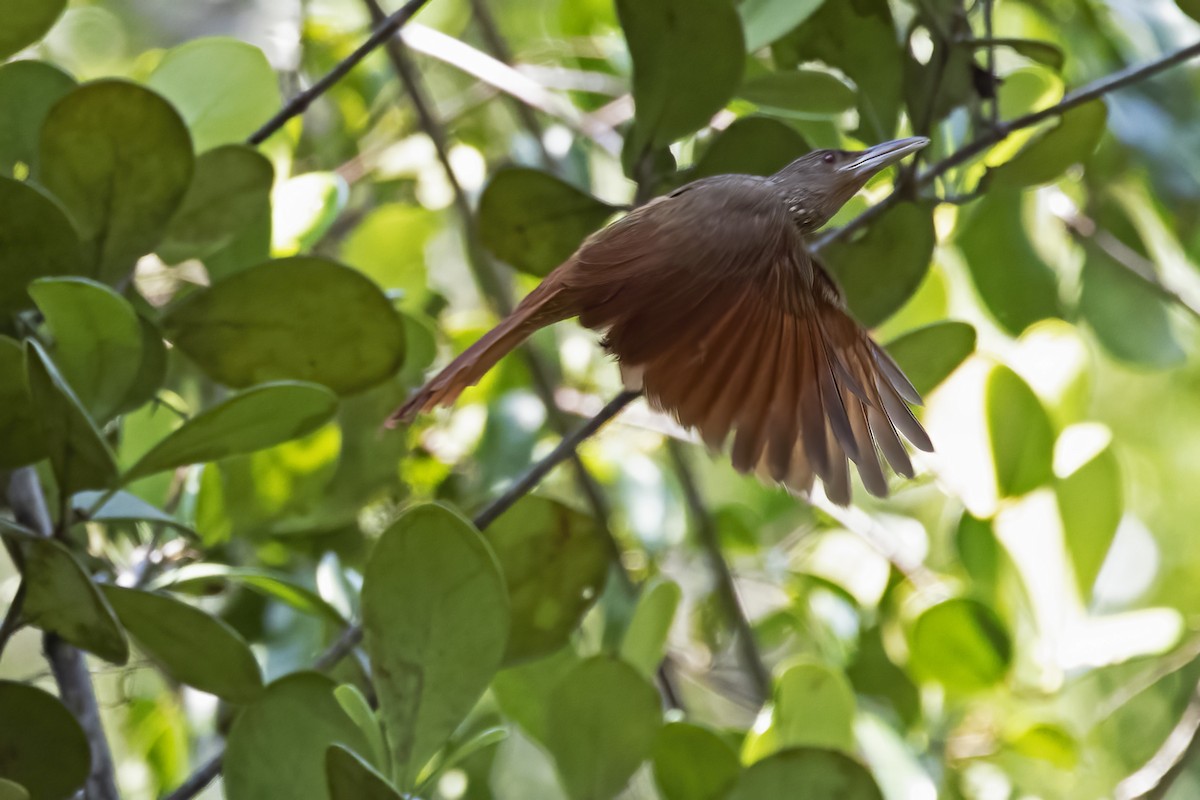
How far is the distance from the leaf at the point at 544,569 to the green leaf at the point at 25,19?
535 mm

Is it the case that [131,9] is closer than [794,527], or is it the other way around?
[794,527]

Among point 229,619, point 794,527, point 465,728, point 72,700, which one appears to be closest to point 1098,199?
point 794,527

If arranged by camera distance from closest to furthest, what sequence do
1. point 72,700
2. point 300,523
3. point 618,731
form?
point 72,700 → point 618,731 → point 300,523

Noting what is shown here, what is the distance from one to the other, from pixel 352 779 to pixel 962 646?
0.80 meters

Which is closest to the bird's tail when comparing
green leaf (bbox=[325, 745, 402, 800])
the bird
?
the bird

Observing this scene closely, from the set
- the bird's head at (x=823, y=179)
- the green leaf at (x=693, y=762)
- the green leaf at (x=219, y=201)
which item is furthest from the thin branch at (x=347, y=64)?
the green leaf at (x=693, y=762)

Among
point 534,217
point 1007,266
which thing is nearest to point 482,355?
point 534,217

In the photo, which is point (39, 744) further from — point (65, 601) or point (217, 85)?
point (217, 85)

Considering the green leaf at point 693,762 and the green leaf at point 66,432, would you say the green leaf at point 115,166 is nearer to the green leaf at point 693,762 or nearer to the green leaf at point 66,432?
the green leaf at point 66,432

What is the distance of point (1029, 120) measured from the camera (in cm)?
95

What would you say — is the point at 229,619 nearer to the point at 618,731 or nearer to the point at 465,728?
the point at 465,728

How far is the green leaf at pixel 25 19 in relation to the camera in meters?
0.92

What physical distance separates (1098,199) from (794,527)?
67 cm

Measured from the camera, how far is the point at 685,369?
1.12 meters
